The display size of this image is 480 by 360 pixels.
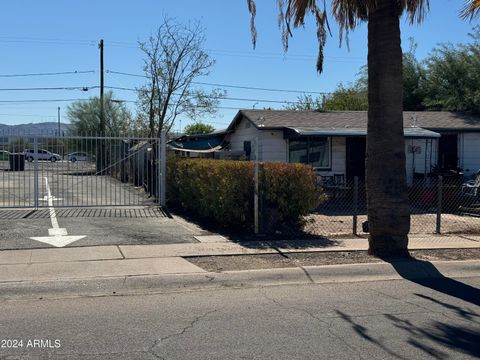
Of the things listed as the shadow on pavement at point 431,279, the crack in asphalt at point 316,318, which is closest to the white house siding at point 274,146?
the shadow on pavement at point 431,279

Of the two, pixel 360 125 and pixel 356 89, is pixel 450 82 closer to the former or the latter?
pixel 360 125

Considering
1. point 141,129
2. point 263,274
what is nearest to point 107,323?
point 263,274

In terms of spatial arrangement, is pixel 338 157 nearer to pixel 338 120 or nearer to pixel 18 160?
pixel 338 120

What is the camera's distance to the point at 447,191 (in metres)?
17.8

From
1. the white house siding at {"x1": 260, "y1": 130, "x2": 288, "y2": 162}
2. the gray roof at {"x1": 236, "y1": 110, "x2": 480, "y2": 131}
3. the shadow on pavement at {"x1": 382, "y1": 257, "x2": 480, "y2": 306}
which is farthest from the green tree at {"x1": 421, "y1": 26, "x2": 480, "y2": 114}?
the shadow on pavement at {"x1": 382, "y1": 257, "x2": 480, "y2": 306}

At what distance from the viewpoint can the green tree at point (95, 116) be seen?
120 feet

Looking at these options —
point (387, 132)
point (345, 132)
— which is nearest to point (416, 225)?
point (387, 132)

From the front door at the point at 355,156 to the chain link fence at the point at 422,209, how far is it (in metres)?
0.51

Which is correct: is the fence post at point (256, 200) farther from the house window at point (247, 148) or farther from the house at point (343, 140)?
the house window at point (247, 148)

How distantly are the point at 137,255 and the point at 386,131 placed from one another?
4.41 metres

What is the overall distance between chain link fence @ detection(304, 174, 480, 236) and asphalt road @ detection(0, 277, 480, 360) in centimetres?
387

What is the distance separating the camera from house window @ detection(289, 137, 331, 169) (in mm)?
19984

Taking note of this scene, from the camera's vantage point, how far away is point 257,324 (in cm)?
588

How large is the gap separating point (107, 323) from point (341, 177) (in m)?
15.0
